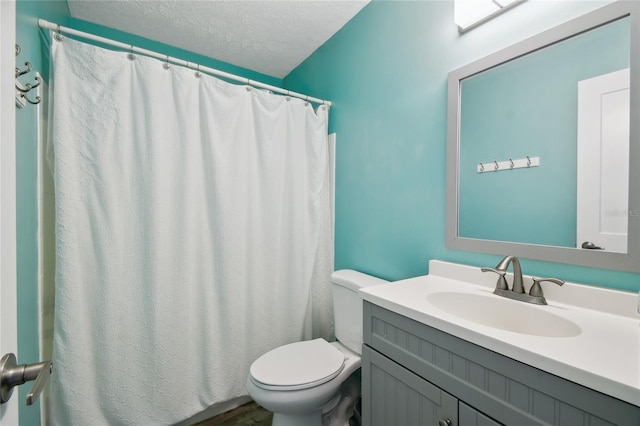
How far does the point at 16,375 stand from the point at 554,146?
1473 millimetres

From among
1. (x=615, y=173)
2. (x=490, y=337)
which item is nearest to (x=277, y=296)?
(x=490, y=337)

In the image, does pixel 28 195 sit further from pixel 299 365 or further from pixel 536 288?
pixel 536 288

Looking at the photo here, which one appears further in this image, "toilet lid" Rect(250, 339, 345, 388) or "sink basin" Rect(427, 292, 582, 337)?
"toilet lid" Rect(250, 339, 345, 388)

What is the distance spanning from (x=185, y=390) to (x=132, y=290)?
627mm

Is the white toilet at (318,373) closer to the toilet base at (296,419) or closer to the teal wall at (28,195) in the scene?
the toilet base at (296,419)

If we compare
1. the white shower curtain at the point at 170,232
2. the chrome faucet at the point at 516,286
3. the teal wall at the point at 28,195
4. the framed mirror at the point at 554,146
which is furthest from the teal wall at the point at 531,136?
the teal wall at the point at 28,195

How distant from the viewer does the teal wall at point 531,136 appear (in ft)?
2.97

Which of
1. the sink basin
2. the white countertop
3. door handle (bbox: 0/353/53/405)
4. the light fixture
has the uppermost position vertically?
the light fixture

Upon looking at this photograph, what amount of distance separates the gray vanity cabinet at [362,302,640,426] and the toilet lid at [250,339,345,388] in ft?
0.87

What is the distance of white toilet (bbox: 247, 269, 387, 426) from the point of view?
1.19 metres

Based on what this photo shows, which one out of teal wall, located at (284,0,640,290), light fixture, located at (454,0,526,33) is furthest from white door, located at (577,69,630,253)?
light fixture, located at (454,0,526,33)

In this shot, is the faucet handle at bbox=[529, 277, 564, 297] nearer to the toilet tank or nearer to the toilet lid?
the toilet tank

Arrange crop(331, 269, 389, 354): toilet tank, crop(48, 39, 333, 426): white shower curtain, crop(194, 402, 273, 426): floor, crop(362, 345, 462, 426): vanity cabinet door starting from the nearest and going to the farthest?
1. crop(362, 345, 462, 426): vanity cabinet door
2. crop(48, 39, 333, 426): white shower curtain
3. crop(331, 269, 389, 354): toilet tank
4. crop(194, 402, 273, 426): floor

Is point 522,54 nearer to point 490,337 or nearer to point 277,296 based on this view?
point 490,337
